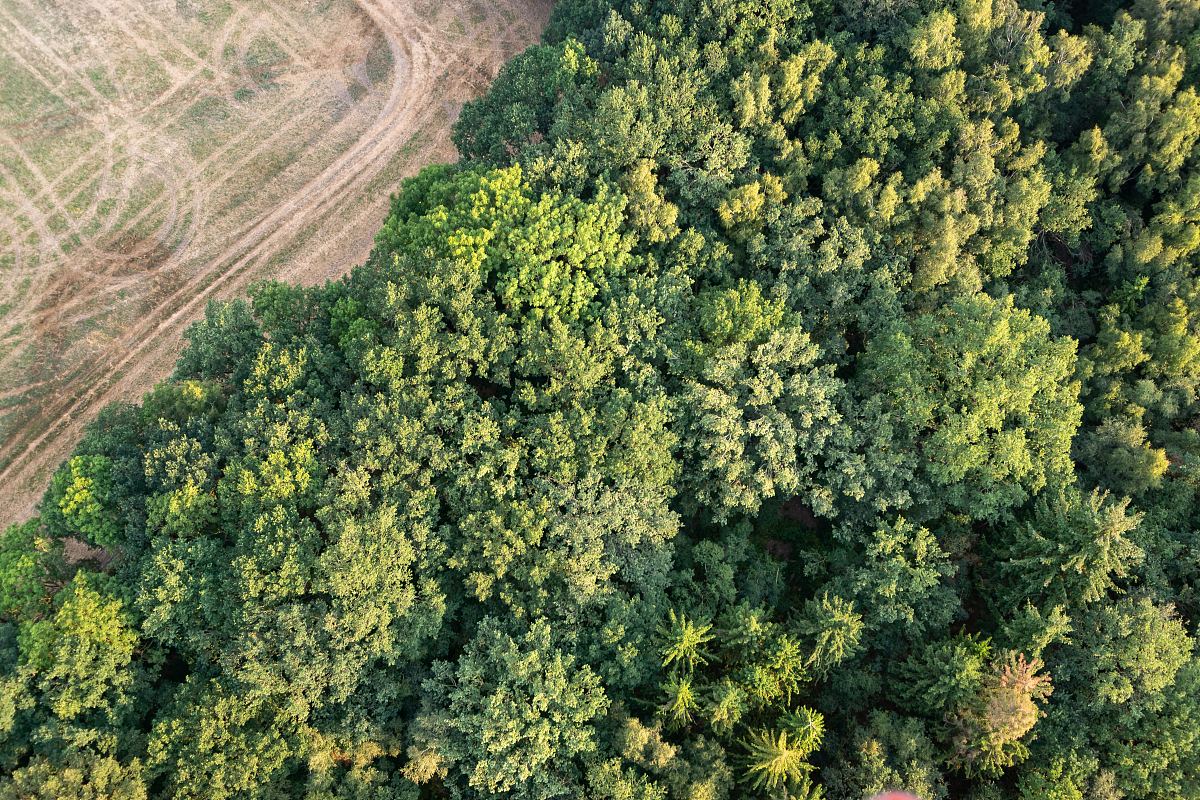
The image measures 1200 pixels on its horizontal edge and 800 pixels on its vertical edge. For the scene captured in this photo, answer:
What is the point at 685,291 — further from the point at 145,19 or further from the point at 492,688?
the point at 145,19

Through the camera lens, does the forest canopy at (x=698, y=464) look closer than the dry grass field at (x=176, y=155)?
Yes

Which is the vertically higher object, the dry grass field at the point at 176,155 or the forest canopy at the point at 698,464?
the dry grass field at the point at 176,155

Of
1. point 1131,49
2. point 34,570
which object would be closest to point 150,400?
point 34,570

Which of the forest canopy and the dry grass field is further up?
the dry grass field

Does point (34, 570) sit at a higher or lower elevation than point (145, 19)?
lower
